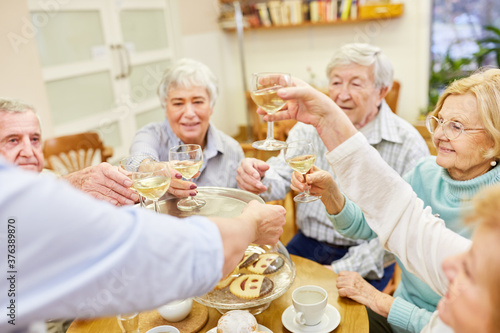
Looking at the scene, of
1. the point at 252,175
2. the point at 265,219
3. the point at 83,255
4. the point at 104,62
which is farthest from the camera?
the point at 104,62

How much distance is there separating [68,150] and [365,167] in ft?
8.78

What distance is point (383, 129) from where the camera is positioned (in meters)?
2.10

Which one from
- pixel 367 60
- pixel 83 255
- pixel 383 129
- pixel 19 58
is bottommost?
pixel 383 129

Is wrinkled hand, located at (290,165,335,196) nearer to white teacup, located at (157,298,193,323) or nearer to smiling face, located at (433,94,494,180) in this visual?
smiling face, located at (433,94,494,180)

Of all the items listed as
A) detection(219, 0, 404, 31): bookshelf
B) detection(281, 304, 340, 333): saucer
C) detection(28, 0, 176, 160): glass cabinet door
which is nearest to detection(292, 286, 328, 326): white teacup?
detection(281, 304, 340, 333): saucer

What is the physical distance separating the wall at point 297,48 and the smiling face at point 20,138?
3.63m

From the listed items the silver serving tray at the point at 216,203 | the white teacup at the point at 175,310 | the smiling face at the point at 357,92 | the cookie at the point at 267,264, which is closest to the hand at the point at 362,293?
the cookie at the point at 267,264

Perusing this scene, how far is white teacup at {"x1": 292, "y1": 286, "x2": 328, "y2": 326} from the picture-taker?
1206mm

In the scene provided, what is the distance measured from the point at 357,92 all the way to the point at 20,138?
160 centimetres

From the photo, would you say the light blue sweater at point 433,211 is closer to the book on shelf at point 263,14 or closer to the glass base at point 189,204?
the glass base at point 189,204

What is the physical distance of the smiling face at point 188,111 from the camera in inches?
84.4

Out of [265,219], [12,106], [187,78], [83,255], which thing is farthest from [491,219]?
[12,106]

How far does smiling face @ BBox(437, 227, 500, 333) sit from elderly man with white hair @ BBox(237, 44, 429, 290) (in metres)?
1.20

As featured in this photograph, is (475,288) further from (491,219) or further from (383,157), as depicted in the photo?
(383,157)
